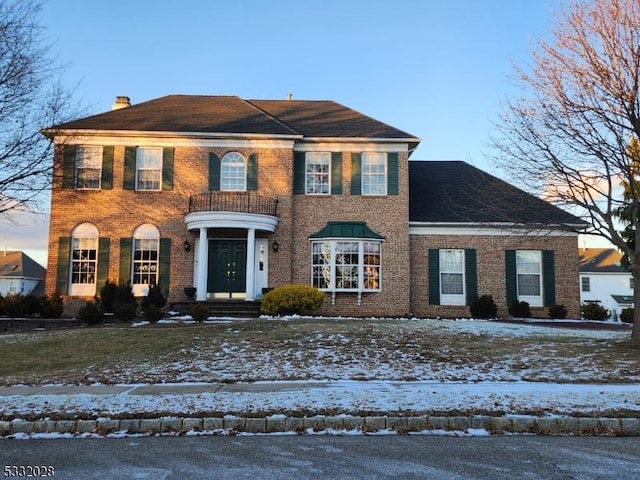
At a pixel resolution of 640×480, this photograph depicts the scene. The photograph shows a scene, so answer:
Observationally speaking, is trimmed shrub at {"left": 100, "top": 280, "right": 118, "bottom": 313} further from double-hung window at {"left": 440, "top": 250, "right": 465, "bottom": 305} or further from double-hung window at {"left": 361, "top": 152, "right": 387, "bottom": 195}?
double-hung window at {"left": 440, "top": 250, "right": 465, "bottom": 305}

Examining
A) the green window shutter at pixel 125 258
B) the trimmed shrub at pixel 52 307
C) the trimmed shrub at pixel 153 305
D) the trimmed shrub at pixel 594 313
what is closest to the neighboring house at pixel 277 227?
the green window shutter at pixel 125 258


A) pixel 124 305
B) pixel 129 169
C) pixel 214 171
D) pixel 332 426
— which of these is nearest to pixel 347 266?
pixel 214 171

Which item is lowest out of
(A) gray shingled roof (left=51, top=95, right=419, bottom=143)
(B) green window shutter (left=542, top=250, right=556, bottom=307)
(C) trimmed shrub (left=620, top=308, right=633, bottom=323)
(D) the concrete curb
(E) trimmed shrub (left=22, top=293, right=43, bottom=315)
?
(D) the concrete curb

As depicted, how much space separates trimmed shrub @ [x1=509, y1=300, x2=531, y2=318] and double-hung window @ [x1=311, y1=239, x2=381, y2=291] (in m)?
5.07

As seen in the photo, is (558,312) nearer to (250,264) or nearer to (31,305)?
(250,264)

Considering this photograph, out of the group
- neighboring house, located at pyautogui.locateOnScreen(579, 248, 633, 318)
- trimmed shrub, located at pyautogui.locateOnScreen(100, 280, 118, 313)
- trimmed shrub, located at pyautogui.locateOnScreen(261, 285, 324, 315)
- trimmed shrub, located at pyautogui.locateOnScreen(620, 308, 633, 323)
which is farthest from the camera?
neighboring house, located at pyautogui.locateOnScreen(579, 248, 633, 318)

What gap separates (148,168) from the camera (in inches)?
792

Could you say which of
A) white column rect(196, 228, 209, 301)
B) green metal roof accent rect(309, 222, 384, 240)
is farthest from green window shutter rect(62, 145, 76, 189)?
green metal roof accent rect(309, 222, 384, 240)

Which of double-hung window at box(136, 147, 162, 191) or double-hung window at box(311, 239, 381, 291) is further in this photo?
double-hung window at box(136, 147, 162, 191)

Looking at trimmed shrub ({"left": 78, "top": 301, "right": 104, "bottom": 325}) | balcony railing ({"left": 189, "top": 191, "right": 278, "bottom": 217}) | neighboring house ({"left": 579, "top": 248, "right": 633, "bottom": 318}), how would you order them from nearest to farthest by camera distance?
trimmed shrub ({"left": 78, "top": 301, "right": 104, "bottom": 325}), balcony railing ({"left": 189, "top": 191, "right": 278, "bottom": 217}), neighboring house ({"left": 579, "top": 248, "right": 633, "bottom": 318})

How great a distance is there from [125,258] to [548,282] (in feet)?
51.5

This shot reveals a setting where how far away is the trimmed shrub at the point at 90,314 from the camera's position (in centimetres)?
1576

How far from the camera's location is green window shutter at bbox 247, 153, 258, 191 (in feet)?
65.3

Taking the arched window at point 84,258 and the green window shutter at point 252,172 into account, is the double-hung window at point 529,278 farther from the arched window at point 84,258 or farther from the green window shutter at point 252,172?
the arched window at point 84,258
